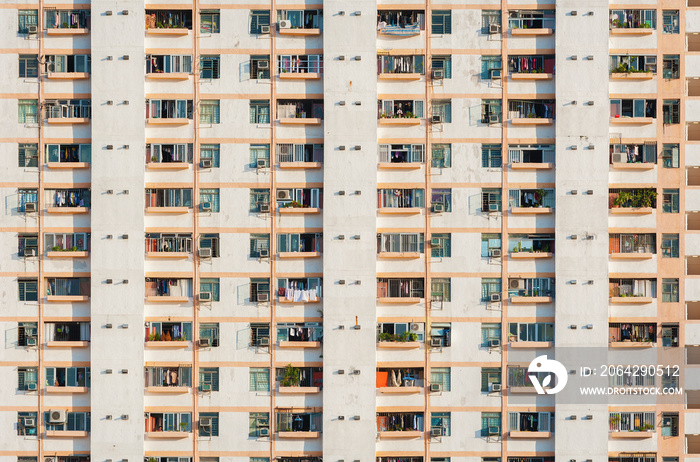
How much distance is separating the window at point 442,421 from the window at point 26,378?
1863 centimetres

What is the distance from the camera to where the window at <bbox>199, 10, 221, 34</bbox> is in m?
34.0

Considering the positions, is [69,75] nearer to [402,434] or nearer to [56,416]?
[56,416]

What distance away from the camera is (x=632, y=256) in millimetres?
33781

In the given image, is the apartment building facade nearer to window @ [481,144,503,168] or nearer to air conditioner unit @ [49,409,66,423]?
air conditioner unit @ [49,409,66,423]

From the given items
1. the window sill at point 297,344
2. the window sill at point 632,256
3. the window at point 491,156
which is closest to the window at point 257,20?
the window at point 491,156

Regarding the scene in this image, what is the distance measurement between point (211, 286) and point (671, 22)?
985 inches

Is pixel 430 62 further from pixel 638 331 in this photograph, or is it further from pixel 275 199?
pixel 638 331

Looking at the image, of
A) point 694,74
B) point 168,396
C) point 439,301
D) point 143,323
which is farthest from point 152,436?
point 694,74

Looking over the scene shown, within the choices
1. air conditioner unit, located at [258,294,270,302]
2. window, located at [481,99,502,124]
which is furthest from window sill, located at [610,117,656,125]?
air conditioner unit, located at [258,294,270,302]

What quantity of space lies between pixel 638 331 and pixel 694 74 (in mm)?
12365

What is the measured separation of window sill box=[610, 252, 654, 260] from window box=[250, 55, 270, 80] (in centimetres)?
1822

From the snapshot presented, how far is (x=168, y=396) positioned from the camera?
3372cm

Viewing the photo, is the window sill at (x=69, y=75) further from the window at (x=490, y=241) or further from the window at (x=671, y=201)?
the window at (x=671, y=201)

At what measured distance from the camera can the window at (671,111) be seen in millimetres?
34156
